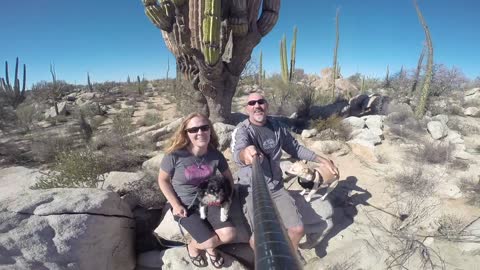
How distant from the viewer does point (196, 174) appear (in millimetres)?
2574

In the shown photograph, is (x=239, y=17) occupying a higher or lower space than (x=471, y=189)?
higher

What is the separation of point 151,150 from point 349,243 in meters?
4.71

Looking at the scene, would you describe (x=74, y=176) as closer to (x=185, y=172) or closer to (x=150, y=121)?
(x=185, y=172)

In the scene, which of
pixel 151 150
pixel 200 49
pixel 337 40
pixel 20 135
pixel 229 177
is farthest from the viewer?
pixel 337 40

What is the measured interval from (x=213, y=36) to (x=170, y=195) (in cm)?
341

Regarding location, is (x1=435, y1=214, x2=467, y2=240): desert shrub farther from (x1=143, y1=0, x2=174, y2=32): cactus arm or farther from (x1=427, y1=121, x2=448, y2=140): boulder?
(x1=143, y1=0, x2=174, y2=32): cactus arm

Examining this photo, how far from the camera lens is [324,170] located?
117 inches

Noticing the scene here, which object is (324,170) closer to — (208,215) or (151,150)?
(208,215)

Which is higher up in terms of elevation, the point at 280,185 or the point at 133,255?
the point at 280,185

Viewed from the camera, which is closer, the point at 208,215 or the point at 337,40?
the point at 208,215

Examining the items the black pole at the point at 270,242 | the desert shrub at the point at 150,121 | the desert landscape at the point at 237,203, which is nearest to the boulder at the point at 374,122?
the desert landscape at the point at 237,203

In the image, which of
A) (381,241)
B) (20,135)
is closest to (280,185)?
(381,241)

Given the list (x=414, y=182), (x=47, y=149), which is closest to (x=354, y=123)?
(x=414, y=182)

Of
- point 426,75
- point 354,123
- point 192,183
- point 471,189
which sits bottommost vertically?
point 471,189
